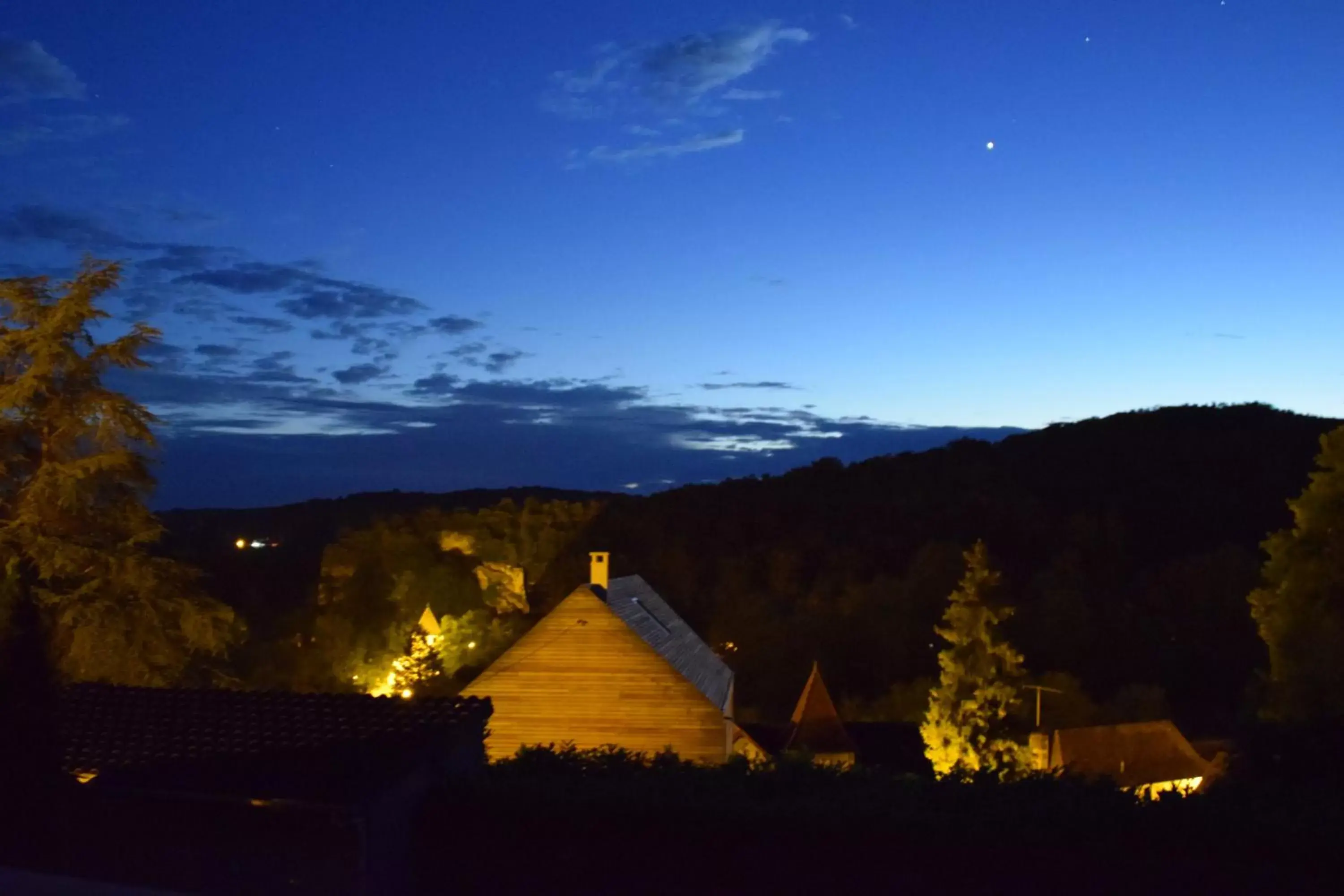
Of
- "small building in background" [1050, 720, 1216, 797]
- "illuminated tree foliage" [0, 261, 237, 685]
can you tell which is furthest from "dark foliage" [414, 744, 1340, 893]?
"small building in background" [1050, 720, 1216, 797]

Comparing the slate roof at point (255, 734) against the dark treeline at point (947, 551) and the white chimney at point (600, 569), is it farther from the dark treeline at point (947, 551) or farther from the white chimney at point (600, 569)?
the dark treeline at point (947, 551)

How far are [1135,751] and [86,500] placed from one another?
2350cm

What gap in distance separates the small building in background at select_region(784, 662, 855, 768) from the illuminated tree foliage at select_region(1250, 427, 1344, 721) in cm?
967

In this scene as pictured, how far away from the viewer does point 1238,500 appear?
202 feet

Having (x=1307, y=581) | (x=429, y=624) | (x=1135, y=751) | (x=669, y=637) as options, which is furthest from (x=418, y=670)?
(x=1307, y=581)

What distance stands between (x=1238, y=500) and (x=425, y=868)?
62956 mm

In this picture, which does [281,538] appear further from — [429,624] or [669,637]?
[669,637]

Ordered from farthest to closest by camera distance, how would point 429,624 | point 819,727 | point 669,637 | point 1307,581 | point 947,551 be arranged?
point 947,551, point 429,624, point 819,727, point 669,637, point 1307,581

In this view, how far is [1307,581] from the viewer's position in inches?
835

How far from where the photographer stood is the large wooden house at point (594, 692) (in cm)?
2242

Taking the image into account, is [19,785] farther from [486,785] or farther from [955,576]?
[955,576]

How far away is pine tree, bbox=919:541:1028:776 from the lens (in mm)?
24719

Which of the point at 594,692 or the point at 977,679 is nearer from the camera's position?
the point at 594,692

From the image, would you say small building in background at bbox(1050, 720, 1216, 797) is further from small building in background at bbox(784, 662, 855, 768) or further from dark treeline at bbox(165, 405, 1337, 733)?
small building in background at bbox(784, 662, 855, 768)
